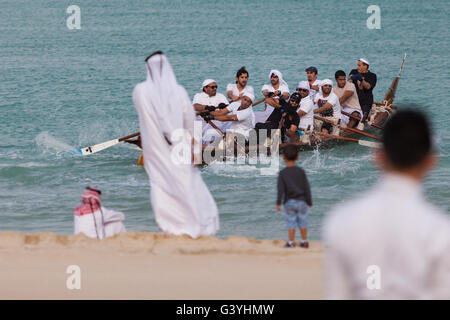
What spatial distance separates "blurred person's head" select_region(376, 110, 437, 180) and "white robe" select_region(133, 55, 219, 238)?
16.6 ft

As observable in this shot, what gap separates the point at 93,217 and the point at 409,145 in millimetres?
5741

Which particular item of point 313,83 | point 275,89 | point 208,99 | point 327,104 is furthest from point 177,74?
point 208,99

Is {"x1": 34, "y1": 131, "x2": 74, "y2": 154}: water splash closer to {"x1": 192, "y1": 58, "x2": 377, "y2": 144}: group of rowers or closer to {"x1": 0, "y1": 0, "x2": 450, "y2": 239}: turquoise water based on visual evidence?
{"x1": 0, "y1": 0, "x2": 450, "y2": 239}: turquoise water

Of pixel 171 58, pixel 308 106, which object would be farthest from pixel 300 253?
pixel 171 58

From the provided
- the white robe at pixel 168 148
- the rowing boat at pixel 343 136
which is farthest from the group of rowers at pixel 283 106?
the white robe at pixel 168 148

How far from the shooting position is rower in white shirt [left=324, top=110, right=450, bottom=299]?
9.10ft

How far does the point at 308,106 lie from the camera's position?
15.0 metres

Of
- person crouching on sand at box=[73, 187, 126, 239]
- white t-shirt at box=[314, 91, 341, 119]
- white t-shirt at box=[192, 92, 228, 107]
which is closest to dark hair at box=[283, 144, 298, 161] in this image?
person crouching on sand at box=[73, 187, 126, 239]

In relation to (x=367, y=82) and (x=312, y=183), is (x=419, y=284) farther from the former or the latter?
(x=367, y=82)

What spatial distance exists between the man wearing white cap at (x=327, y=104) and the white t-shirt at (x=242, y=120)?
1935mm

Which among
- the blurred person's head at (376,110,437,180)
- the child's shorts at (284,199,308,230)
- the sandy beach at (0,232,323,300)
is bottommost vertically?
the sandy beach at (0,232,323,300)

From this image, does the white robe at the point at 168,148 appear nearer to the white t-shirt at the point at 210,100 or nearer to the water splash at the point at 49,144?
the white t-shirt at the point at 210,100

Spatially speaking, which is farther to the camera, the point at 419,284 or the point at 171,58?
the point at 171,58

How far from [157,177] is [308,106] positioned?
7.49 m
